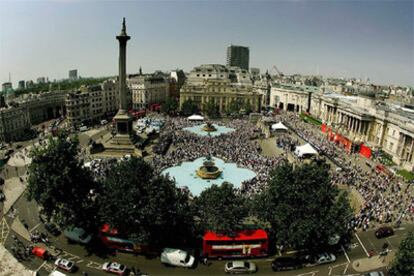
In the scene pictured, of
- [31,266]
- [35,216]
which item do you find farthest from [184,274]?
[35,216]

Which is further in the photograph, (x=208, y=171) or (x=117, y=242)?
(x=208, y=171)

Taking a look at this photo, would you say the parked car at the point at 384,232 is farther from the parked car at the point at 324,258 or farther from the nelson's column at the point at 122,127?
the nelson's column at the point at 122,127

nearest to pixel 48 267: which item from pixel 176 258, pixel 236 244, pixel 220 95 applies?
pixel 176 258

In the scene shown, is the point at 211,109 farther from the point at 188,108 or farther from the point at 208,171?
the point at 208,171

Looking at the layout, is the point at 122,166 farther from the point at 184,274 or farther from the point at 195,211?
the point at 184,274

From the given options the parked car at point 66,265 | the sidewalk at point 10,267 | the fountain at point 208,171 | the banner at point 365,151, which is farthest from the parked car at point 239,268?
the banner at point 365,151

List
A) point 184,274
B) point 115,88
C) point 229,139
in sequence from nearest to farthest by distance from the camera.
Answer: point 184,274 < point 229,139 < point 115,88
